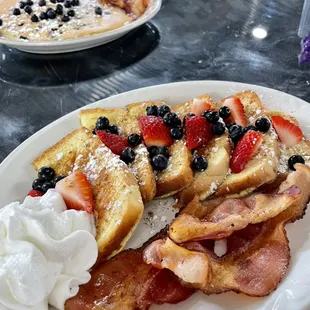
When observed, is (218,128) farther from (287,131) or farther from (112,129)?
(112,129)

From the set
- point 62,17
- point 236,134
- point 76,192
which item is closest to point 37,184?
point 76,192

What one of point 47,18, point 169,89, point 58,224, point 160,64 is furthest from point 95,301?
point 47,18

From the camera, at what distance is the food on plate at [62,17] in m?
2.59

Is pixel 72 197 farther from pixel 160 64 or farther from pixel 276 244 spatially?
pixel 160 64

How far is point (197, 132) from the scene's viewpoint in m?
1.78

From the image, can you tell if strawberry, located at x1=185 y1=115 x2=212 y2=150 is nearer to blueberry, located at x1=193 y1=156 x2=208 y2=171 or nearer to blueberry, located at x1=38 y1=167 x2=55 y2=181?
blueberry, located at x1=193 y1=156 x2=208 y2=171

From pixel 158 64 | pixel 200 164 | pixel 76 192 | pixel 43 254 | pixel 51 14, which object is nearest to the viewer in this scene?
pixel 43 254

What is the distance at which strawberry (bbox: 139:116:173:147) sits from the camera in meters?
1.79

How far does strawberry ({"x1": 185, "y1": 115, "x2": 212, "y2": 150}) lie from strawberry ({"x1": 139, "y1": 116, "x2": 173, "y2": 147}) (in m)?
0.07

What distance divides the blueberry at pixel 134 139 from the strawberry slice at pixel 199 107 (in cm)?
24

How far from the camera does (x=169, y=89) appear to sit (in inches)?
82.7

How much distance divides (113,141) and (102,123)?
0.11 m

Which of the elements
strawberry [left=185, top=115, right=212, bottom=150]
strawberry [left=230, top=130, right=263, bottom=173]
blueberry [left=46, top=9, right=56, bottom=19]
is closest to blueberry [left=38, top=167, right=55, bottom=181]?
strawberry [left=185, top=115, right=212, bottom=150]

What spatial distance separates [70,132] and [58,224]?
1.89 ft
